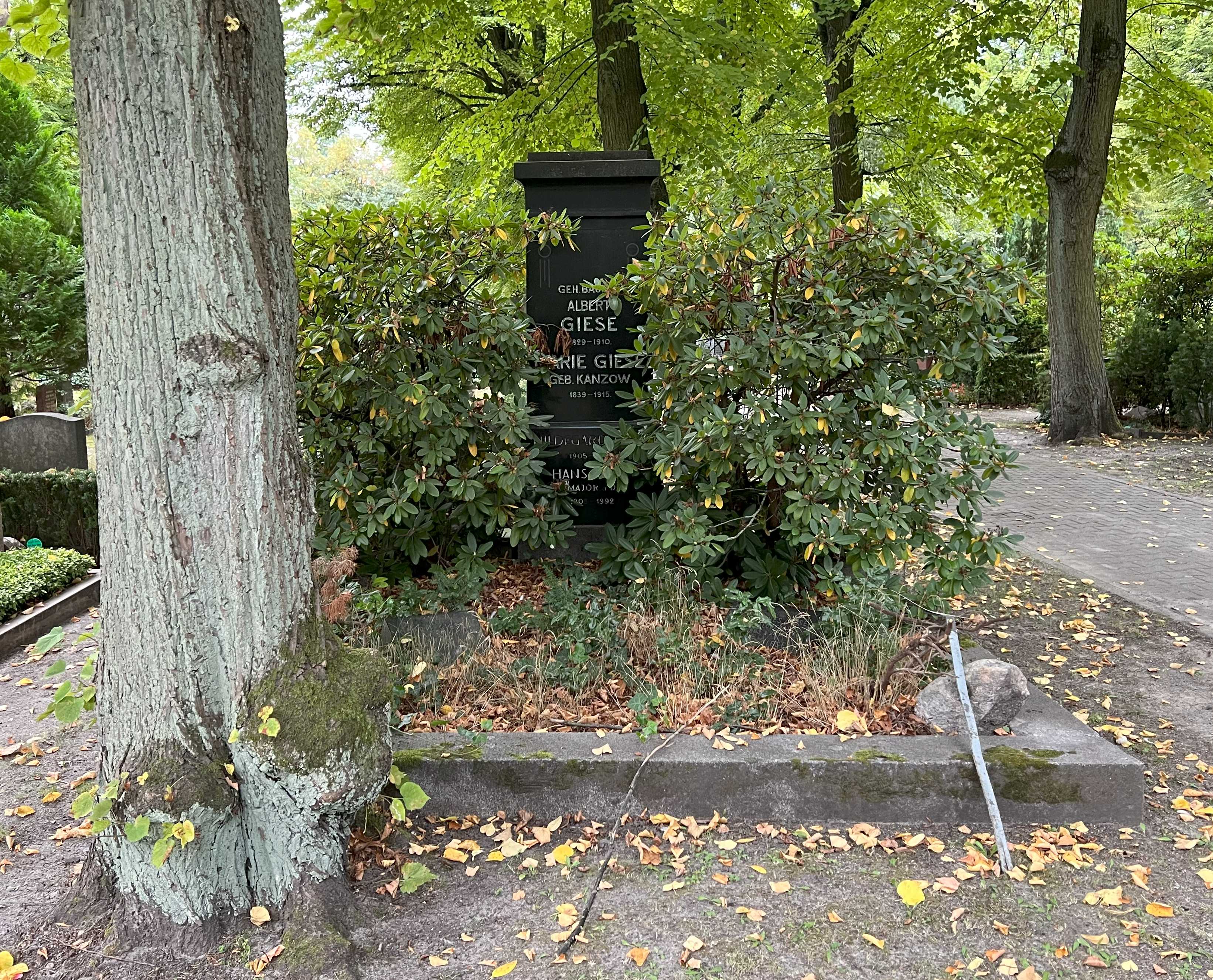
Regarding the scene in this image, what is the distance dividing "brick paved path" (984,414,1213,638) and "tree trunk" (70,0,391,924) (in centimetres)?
359

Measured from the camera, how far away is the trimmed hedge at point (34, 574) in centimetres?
633

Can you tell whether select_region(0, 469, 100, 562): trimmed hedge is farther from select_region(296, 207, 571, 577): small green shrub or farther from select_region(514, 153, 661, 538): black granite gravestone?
select_region(514, 153, 661, 538): black granite gravestone

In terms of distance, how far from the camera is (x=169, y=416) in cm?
279

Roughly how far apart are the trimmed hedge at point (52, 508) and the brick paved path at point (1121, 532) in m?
7.12

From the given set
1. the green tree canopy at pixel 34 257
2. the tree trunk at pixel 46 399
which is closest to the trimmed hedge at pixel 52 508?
the green tree canopy at pixel 34 257

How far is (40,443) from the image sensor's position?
8656mm

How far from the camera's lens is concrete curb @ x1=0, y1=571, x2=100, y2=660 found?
601cm

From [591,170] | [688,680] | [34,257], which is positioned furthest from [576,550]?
[34,257]

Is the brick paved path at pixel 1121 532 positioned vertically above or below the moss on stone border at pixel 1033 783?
below

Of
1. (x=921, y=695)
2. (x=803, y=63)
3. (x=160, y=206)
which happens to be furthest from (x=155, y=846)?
(x=803, y=63)

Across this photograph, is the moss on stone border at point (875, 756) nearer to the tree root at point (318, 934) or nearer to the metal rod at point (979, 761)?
the metal rod at point (979, 761)

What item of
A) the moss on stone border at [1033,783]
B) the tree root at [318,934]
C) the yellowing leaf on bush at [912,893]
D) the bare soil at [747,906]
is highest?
the moss on stone border at [1033,783]

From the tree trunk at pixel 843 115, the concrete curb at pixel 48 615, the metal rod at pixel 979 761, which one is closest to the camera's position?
the metal rod at pixel 979 761

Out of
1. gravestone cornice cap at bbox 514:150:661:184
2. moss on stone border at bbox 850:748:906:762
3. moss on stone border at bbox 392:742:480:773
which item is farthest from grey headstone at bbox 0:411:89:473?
moss on stone border at bbox 850:748:906:762
